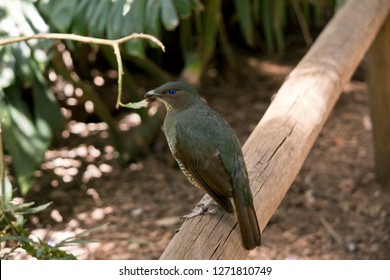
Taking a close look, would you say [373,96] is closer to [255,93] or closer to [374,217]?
[374,217]

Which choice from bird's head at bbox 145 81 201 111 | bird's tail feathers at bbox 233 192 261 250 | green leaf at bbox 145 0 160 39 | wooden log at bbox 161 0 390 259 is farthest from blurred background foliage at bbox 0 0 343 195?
bird's tail feathers at bbox 233 192 261 250

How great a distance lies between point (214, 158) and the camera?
253cm

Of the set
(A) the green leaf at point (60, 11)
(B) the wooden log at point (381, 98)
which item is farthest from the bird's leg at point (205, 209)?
(B) the wooden log at point (381, 98)

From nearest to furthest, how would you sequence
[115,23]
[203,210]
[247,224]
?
[247,224] < [203,210] < [115,23]

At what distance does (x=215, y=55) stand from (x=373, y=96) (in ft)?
7.53

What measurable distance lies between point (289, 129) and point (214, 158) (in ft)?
1.60

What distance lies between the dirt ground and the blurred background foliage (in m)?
0.22

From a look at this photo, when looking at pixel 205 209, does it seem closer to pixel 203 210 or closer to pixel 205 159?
pixel 203 210

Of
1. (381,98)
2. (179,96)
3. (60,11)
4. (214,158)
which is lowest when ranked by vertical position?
(381,98)

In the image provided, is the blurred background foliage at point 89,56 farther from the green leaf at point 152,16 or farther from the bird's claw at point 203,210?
the bird's claw at point 203,210

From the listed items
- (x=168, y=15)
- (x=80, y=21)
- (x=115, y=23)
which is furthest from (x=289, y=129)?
(x=80, y=21)

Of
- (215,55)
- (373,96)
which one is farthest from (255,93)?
(373,96)

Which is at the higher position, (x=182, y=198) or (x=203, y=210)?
(x=203, y=210)

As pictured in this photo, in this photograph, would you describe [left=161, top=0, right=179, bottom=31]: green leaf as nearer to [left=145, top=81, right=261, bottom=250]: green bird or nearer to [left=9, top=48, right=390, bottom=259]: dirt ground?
[left=145, top=81, right=261, bottom=250]: green bird
